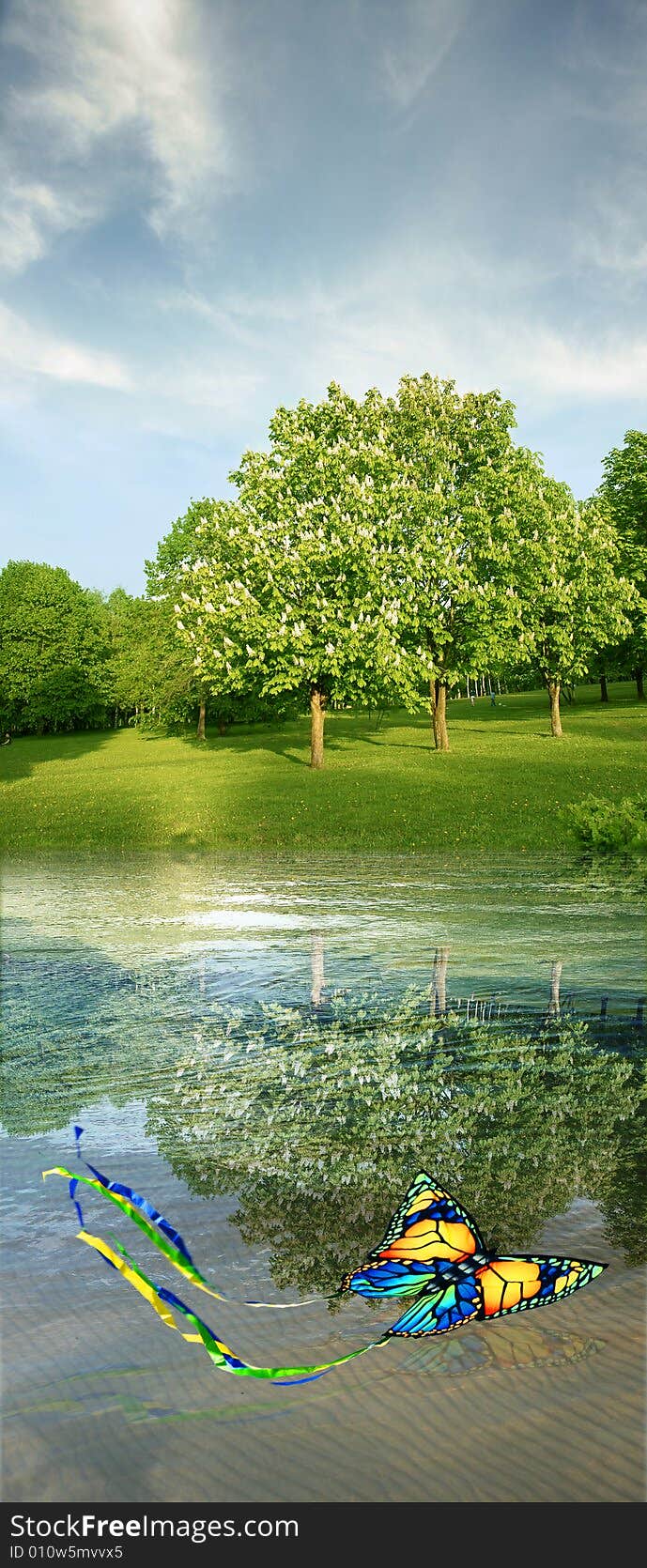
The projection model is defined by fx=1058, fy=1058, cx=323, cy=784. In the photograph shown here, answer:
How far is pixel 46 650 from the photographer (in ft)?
259

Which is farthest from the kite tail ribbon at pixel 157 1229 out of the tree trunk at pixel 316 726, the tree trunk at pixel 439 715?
the tree trunk at pixel 439 715

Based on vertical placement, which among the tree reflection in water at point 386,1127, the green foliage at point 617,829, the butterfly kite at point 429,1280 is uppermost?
the butterfly kite at point 429,1280

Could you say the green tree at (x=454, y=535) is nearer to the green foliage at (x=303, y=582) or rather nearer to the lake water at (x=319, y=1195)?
the green foliage at (x=303, y=582)

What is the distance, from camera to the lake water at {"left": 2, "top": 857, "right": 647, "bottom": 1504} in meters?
2.81

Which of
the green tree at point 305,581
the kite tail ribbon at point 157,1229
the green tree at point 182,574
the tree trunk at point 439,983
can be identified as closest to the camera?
the kite tail ribbon at point 157,1229

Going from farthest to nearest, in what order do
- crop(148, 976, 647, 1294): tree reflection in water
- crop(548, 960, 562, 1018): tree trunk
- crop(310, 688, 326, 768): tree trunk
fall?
crop(310, 688, 326, 768): tree trunk → crop(548, 960, 562, 1018): tree trunk → crop(148, 976, 647, 1294): tree reflection in water

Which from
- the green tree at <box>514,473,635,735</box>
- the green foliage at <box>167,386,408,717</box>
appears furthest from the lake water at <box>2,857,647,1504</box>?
the green tree at <box>514,473,635,735</box>

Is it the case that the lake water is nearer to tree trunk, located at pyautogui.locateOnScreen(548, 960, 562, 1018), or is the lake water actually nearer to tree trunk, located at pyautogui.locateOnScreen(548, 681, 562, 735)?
tree trunk, located at pyautogui.locateOnScreen(548, 960, 562, 1018)

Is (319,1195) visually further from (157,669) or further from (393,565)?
(157,669)

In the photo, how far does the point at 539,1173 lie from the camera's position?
475cm

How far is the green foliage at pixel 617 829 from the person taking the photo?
2062 cm

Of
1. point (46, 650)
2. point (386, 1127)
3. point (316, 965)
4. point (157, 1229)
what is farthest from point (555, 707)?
point (46, 650)

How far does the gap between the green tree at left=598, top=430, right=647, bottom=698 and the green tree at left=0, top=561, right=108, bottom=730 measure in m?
37.6

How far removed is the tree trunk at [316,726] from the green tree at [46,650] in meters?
44.1
